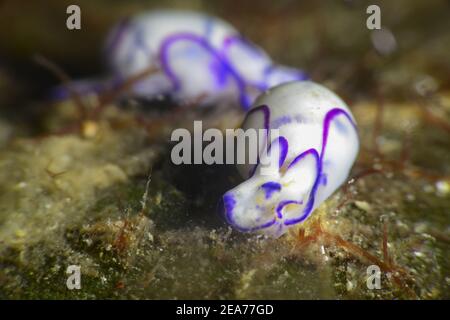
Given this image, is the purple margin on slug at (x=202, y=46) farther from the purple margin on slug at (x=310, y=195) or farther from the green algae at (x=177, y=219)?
the purple margin on slug at (x=310, y=195)

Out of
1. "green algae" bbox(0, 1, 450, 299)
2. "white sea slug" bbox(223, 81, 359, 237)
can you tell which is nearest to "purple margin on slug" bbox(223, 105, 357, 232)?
"white sea slug" bbox(223, 81, 359, 237)

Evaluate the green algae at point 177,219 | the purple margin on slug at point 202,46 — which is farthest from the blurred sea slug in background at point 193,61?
the green algae at point 177,219

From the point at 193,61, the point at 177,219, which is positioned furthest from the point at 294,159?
the point at 193,61

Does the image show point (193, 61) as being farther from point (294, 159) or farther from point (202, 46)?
point (294, 159)

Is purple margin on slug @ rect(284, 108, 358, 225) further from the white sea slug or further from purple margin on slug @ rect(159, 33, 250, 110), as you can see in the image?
purple margin on slug @ rect(159, 33, 250, 110)
